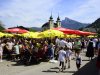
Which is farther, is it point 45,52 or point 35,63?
point 45,52

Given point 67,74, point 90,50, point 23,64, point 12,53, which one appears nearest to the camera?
point 67,74

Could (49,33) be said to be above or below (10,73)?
above

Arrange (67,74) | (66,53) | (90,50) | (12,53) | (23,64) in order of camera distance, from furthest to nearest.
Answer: (12,53) → (90,50) → (23,64) → (66,53) → (67,74)

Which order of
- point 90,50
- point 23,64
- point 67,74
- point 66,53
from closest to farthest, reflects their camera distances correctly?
1. point 67,74
2. point 66,53
3. point 23,64
4. point 90,50

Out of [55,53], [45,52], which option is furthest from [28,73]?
[55,53]

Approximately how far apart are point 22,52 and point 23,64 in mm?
2797

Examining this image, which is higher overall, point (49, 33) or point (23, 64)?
point (49, 33)

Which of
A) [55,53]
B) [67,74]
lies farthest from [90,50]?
[67,74]

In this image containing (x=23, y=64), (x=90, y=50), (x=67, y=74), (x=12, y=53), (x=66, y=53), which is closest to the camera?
(x=67, y=74)

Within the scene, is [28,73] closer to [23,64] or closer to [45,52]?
[23,64]

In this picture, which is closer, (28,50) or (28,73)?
(28,73)

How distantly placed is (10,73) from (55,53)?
8777 mm

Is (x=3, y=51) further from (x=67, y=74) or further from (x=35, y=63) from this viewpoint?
(x=67, y=74)

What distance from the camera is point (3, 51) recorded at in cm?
2669
